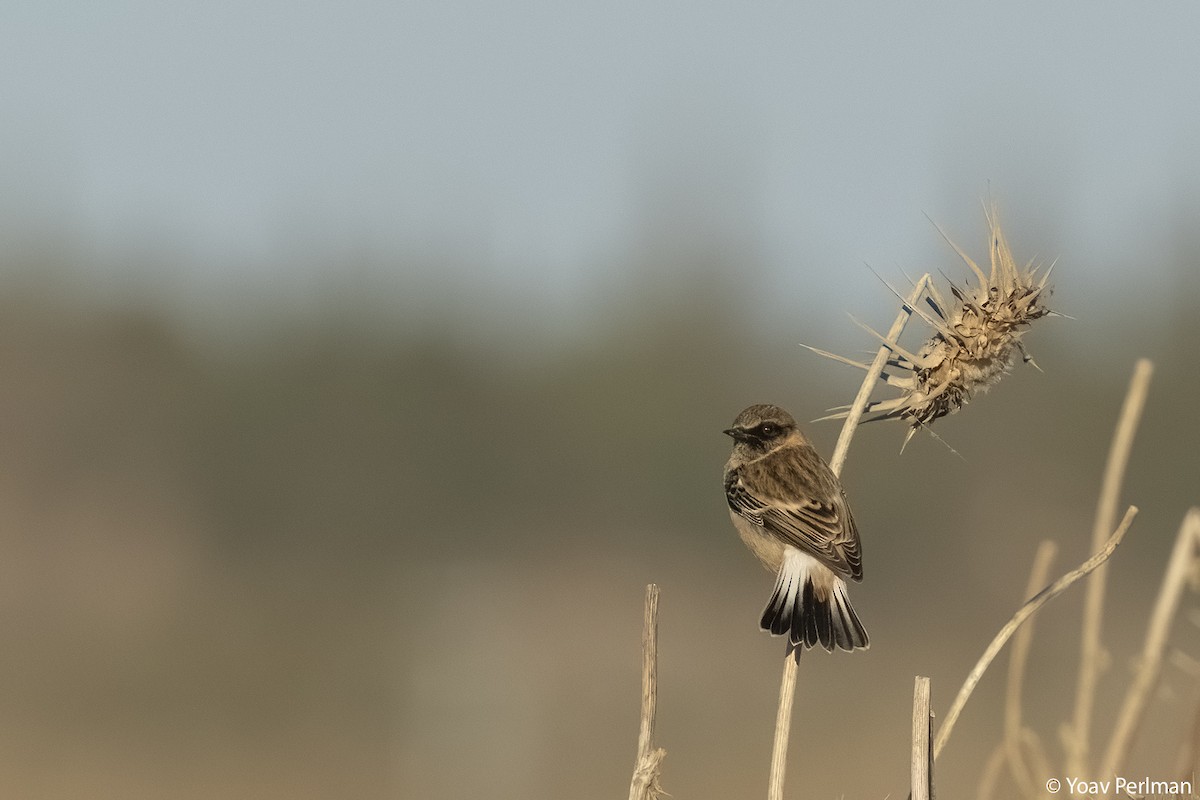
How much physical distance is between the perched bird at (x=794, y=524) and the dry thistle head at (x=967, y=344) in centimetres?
106

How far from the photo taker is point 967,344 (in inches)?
134

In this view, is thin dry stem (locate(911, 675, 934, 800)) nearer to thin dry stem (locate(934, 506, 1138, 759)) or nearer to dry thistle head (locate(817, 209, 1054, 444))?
thin dry stem (locate(934, 506, 1138, 759))

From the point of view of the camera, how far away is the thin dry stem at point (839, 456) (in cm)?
304

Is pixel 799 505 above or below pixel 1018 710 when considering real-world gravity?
above

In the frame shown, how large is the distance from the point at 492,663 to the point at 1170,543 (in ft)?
46.0

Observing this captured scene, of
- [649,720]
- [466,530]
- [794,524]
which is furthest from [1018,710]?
[466,530]

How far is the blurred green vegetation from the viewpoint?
25.5 meters

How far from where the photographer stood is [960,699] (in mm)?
2887

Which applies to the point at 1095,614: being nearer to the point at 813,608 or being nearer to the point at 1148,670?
the point at 1148,670

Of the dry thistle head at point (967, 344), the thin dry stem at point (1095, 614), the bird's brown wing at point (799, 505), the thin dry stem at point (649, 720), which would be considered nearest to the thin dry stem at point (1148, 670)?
the thin dry stem at point (1095, 614)

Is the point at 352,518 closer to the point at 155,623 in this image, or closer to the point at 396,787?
the point at 155,623

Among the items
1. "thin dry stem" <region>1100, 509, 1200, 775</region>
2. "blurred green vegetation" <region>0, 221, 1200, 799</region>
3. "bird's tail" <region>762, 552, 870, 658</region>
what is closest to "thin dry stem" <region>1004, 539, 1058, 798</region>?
"thin dry stem" <region>1100, 509, 1200, 775</region>

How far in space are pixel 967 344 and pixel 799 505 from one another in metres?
1.60

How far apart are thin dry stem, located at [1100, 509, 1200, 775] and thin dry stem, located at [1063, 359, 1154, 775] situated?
75 millimetres
